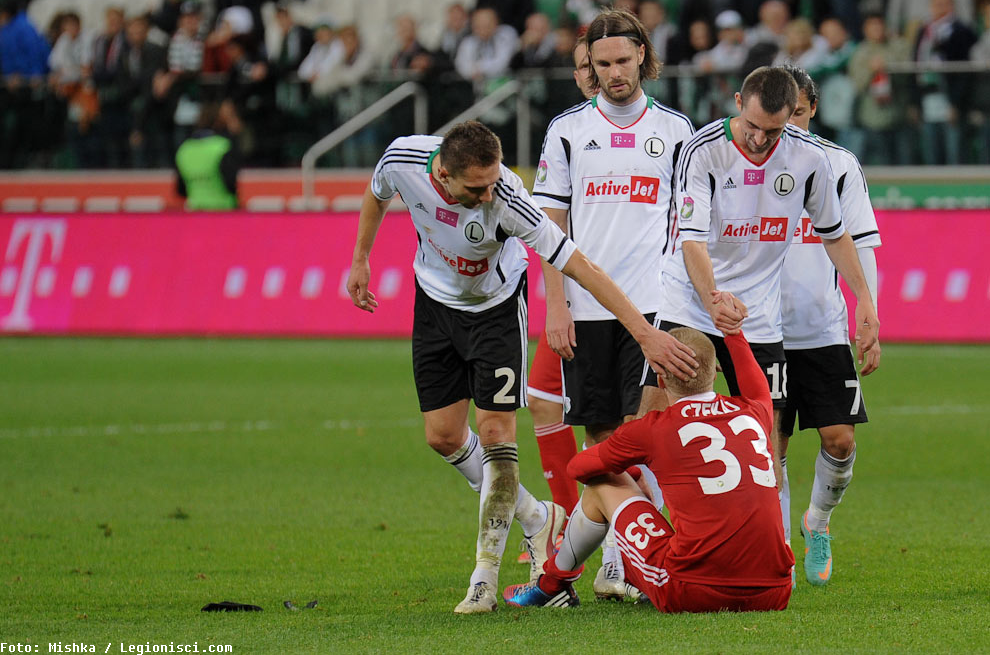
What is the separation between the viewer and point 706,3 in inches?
826

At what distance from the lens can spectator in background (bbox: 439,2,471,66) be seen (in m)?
22.1

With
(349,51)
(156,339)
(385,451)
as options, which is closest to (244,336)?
(156,339)

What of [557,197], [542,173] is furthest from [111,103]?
[557,197]

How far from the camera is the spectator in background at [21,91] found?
2394 centimetres

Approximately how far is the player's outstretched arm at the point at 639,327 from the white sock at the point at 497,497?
0.91 metres

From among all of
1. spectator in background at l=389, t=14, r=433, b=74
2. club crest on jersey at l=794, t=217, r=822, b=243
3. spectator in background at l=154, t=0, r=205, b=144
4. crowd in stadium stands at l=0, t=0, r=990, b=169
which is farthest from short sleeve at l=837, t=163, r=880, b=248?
spectator in background at l=154, t=0, r=205, b=144

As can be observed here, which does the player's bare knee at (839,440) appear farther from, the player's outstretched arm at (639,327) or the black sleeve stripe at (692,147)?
the player's outstretched arm at (639,327)

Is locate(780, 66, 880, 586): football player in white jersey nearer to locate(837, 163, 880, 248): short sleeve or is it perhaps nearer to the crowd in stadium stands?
locate(837, 163, 880, 248): short sleeve

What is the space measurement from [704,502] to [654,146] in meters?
2.05

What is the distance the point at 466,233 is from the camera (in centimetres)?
625

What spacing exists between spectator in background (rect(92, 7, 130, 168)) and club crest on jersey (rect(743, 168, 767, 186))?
1831 cm

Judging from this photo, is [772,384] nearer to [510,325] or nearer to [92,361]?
[510,325]

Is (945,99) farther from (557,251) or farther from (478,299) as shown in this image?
(557,251)

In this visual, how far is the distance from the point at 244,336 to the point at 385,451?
791 centimetres
